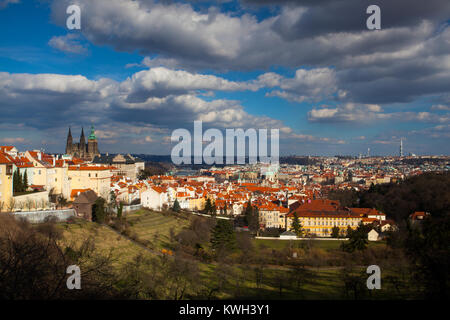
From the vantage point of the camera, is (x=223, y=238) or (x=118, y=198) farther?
(x=118, y=198)

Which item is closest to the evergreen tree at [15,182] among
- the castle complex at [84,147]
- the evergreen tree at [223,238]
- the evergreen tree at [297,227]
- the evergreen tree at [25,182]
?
the evergreen tree at [25,182]

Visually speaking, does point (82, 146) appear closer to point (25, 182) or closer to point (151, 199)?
point (151, 199)

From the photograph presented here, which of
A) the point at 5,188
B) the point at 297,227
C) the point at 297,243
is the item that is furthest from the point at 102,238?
the point at 297,227

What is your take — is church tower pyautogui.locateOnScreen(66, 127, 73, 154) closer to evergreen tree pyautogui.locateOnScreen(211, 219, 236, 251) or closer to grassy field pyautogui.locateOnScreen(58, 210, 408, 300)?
grassy field pyautogui.locateOnScreen(58, 210, 408, 300)

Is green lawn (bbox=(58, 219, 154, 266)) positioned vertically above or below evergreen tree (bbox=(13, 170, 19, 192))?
below

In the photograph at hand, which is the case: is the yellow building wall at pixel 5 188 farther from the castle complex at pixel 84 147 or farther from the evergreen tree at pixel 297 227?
the castle complex at pixel 84 147

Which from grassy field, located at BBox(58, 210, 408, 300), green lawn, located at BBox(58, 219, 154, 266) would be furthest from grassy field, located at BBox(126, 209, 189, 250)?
green lawn, located at BBox(58, 219, 154, 266)
